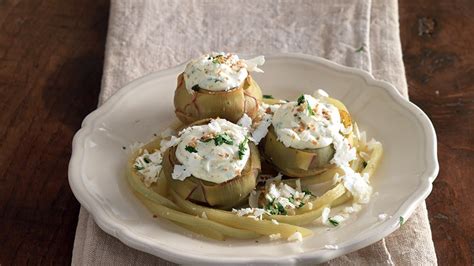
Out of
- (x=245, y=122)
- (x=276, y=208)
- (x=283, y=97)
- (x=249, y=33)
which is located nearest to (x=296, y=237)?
(x=276, y=208)

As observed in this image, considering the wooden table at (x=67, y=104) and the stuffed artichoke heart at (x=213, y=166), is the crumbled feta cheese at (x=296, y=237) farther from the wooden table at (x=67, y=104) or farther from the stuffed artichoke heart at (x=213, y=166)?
the wooden table at (x=67, y=104)

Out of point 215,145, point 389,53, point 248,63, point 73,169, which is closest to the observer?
point 215,145

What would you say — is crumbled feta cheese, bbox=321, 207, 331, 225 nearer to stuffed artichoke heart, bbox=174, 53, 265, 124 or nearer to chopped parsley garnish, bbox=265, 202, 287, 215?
chopped parsley garnish, bbox=265, 202, 287, 215

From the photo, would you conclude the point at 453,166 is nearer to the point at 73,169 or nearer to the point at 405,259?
the point at 405,259

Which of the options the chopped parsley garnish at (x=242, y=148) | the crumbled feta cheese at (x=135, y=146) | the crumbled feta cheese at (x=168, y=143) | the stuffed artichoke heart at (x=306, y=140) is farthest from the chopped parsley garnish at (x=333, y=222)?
the crumbled feta cheese at (x=135, y=146)

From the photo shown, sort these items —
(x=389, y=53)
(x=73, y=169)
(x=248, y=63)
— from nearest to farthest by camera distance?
(x=73, y=169)
(x=248, y=63)
(x=389, y=53)

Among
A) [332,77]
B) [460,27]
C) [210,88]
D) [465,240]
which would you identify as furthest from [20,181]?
[460,27]

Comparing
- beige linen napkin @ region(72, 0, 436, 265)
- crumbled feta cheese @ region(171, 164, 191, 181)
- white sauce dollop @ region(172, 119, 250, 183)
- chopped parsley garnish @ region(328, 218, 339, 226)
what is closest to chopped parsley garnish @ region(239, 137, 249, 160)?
white sauce dollop @ region(172, 119, 250, 183)
